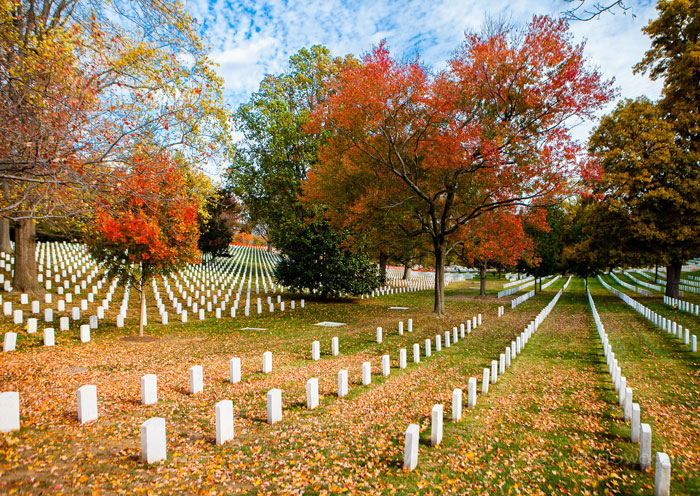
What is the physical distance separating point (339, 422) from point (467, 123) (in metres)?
14.6

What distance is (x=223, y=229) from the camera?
39906mm

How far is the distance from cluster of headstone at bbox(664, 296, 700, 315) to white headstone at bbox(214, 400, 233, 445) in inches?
895

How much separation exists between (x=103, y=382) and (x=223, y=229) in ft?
112

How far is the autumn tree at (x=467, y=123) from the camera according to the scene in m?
15.0

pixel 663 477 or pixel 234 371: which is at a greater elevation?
pixel 663 477

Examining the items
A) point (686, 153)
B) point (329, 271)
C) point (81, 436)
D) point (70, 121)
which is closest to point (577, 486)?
point (81, 436)

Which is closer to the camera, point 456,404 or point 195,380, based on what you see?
point 456,404

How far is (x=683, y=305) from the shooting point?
68.4ft

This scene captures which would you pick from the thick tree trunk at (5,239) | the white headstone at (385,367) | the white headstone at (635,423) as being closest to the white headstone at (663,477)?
the white headstone at (635,423)

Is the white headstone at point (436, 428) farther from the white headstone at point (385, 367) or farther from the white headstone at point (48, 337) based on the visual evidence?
the white headstone at point (48, 337)

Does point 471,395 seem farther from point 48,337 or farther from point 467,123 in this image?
point 467,123

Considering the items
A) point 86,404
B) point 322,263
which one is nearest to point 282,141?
point 322,263

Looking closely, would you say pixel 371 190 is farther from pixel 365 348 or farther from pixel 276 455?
pixel 276 455

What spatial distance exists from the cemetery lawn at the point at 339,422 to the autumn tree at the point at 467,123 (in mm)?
7724
